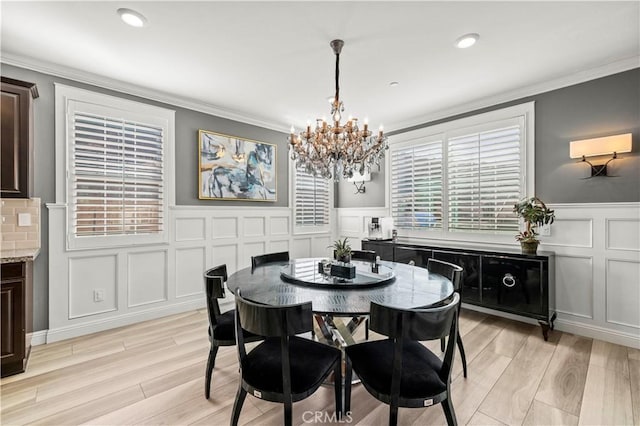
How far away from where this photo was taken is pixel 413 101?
385 cm

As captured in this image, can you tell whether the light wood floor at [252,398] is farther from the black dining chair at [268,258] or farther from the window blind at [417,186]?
the window blind at [417,186]

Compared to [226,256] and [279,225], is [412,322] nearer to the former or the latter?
[226,256]

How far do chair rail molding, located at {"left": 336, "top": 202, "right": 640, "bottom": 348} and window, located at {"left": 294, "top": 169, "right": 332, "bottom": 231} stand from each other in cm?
331

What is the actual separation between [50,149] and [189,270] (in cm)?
197

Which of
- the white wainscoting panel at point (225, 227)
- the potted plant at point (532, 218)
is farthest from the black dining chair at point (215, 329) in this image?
the potted plant at point (532, 218)

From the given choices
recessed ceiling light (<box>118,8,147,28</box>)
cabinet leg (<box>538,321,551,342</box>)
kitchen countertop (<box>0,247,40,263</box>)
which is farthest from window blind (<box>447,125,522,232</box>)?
kitchen countertop (<box>0,247,40,263</box>)

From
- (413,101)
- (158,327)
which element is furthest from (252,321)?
(413,101)

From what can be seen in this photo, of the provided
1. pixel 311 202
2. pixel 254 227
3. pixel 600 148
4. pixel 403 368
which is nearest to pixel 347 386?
pixel 403 368

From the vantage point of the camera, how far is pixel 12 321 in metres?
2.36

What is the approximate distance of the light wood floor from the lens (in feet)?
6.26

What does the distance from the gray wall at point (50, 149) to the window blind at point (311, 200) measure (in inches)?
37.1

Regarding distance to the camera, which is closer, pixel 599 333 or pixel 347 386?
pixel 347 386

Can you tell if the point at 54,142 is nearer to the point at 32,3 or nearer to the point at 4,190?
the point at 4,190

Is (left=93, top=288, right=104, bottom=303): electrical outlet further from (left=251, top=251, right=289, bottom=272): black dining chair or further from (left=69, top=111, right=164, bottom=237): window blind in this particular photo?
(left=251, top=251, right=289, bottom=272): black dining chair
